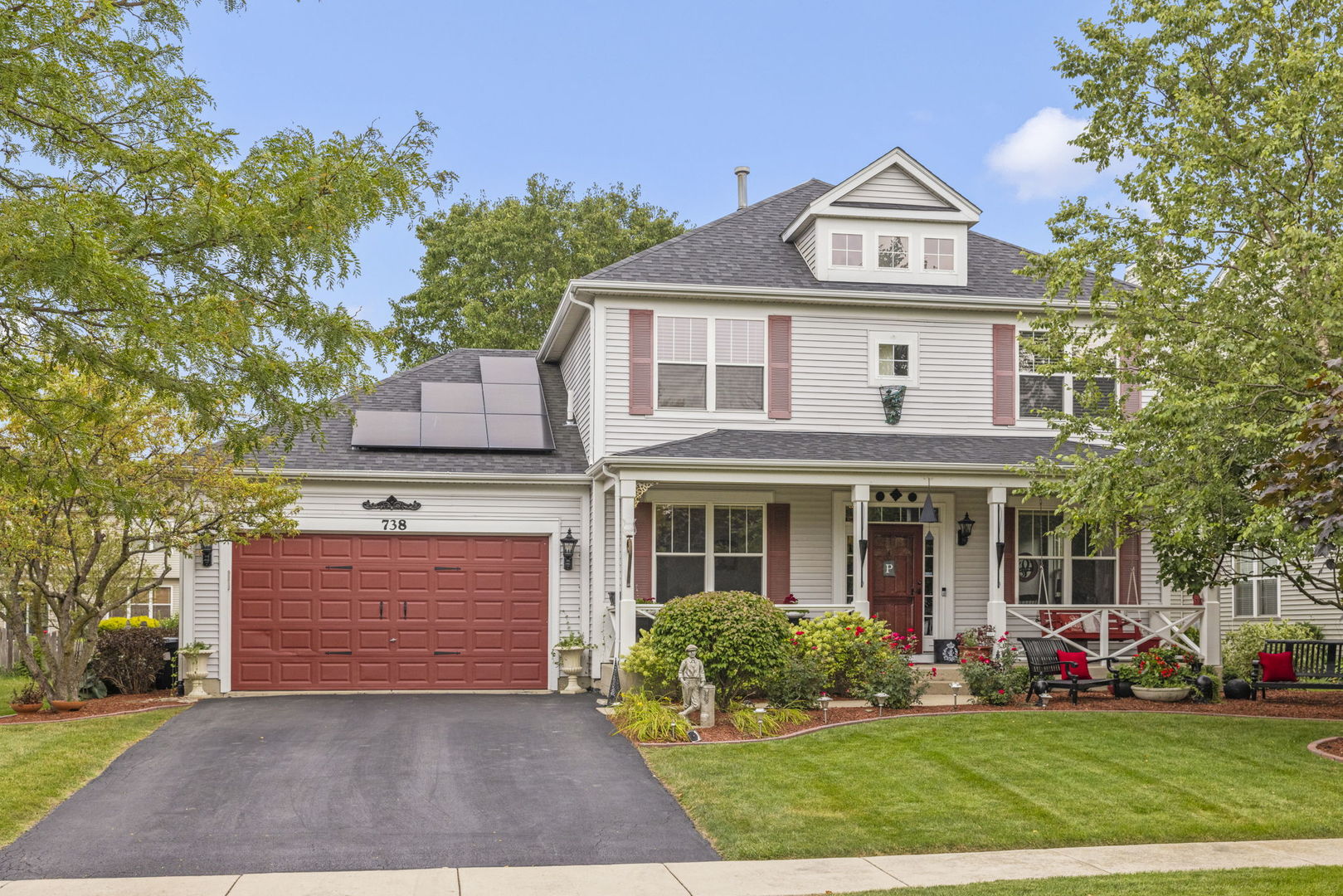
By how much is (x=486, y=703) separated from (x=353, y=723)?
2.12m

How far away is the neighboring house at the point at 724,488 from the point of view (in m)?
17.0

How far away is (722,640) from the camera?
14.2m

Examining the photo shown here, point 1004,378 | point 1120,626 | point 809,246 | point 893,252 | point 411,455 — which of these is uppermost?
point 809,246

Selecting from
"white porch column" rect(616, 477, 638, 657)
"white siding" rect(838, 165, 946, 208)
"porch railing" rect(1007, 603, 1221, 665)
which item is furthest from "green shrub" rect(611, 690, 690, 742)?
"white siding" rect(838, 165, 946, 208)

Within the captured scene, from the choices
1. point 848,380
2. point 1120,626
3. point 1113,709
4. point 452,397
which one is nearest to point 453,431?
point 452,397

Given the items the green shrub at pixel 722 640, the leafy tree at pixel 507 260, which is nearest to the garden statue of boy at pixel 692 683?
the green shrub at pixel 722 640

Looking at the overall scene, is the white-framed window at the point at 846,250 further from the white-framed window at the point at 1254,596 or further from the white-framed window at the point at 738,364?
the white-framed window at the point at 1254,596

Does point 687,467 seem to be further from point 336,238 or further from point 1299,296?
point 336,238

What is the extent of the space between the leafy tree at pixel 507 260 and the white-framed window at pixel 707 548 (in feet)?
46.2

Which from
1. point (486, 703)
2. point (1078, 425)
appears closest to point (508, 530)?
point (486, 703)

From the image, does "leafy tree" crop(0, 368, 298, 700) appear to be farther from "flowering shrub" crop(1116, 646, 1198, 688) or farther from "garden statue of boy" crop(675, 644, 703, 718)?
"flowering shrub" crop(1116, 646, 1198, 688)

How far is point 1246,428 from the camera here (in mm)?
11102

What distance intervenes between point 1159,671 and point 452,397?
434 inches

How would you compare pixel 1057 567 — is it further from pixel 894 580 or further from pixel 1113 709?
pixel 1113 709
